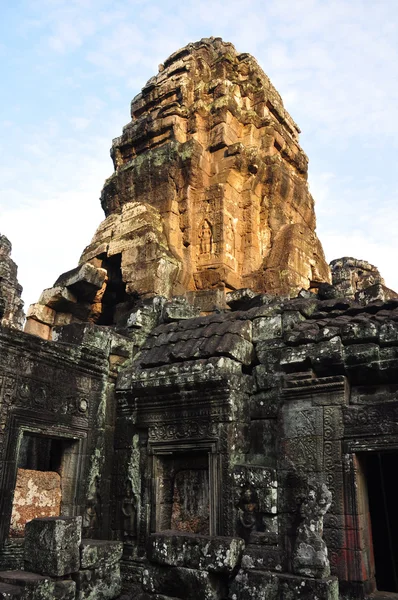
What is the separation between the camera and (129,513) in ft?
25.2

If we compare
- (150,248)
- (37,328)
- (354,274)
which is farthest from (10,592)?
(354,274)

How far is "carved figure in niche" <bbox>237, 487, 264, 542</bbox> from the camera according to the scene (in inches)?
242

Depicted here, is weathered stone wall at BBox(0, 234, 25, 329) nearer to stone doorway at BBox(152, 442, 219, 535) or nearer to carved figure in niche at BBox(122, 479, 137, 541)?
carved figure in niche at BBox(122, 479, 137, 541)

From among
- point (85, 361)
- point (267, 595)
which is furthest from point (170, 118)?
point (267, 595)

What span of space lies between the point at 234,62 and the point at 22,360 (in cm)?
1146

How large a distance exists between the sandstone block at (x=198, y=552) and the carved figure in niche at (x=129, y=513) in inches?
112

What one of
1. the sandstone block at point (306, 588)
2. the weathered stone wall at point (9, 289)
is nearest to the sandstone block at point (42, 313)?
the weathered stone wall at point (9, 289)

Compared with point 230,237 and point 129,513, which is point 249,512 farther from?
point 230,237

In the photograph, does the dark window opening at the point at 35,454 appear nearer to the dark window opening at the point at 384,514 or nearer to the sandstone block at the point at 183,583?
the sandstone block at the point at 183,583

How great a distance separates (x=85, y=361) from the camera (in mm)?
Answer: 8055

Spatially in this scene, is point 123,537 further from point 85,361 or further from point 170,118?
point 170,118

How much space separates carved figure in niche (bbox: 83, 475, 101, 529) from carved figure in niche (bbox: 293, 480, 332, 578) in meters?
3.89

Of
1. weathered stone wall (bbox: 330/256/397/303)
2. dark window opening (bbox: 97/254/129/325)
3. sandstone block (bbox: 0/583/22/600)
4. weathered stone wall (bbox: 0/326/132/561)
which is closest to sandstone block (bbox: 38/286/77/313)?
dark window opening (bbox: 97/254/129/325)

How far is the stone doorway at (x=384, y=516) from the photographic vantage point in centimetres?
751
